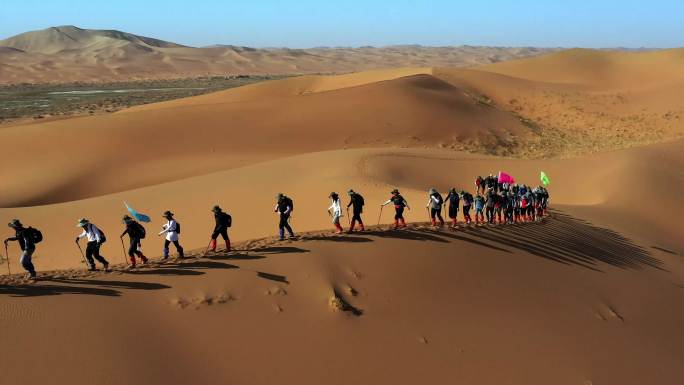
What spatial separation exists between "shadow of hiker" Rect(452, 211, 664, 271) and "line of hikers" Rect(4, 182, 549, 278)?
616 millimetres

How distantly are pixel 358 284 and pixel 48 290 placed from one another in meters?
4.95

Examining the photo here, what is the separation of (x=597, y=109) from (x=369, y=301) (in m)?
48.5

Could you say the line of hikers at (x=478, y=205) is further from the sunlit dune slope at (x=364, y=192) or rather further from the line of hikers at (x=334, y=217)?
the sunlit dune slope at (x=364, y=192)

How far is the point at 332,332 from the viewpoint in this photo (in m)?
9.45

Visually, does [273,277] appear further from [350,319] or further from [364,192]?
[364,192]

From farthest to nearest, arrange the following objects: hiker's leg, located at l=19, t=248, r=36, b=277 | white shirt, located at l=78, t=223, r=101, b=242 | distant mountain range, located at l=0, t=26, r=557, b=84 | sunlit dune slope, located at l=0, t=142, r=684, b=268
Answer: distant mountain range, located at l=0, t=26, r=557, b=84 < sunlit dune slope, located at l=0, t=142, r=684, b=268 < white shirt, located at l=78, t=223, r=101, b=242 < hiker's leg, located at l=19, t=248, r=36, b=277

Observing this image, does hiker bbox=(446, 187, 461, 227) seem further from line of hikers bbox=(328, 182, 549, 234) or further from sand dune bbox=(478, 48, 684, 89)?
sand dune bbox=(478, 48, 684, 89)

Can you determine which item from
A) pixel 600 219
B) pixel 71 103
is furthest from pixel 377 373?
pixel 71 103

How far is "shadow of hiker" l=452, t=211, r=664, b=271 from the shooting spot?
46.6 ft

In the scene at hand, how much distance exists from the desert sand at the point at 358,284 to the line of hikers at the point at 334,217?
45 cm

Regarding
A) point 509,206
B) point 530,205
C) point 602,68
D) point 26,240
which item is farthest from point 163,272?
point 602,68

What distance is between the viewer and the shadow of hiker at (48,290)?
949cm

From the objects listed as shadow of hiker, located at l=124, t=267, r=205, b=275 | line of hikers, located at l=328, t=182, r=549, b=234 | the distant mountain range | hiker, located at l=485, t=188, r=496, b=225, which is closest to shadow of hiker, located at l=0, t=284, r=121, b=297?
shadow of hiker, located at l=124, t=267, r=205, b=275

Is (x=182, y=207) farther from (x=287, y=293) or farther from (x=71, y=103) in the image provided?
(x=71, y=103)
